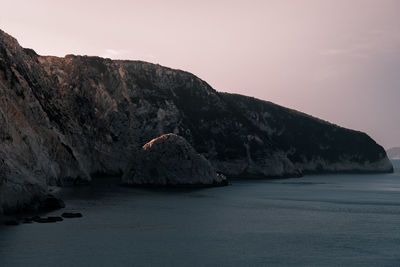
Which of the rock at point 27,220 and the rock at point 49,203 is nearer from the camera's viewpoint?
the rock at point 27,220

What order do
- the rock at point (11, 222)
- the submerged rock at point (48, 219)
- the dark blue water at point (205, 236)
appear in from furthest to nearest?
the submerged rock at point (48, 219), the rock at point (11, 222), the dark blue water at point (205, 236)

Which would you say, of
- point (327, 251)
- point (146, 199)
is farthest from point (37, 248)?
point (146, 199)

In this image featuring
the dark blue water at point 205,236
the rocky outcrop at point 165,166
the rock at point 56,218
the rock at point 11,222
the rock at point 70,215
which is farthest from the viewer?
the rocky outcrop at point 165,166

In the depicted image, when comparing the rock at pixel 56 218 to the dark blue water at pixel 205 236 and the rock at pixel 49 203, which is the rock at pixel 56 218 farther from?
the rock at pixel 49 203

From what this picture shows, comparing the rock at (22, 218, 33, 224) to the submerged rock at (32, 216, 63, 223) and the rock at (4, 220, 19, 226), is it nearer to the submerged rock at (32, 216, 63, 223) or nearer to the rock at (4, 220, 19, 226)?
the submerged rock at (32, 216, 63, 223)

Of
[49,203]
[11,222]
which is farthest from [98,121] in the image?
[11,222]

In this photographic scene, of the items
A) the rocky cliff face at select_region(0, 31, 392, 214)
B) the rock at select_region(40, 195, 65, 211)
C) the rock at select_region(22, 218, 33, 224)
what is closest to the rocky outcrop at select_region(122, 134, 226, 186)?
the rocky cliff face at select_region(0, 31, 392, 214)

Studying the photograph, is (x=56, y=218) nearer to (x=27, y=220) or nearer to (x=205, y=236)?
(x=27, y=220)

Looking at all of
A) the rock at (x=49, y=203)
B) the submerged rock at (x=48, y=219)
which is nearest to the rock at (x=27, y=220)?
the submerged rock at (x=48, y=219)
